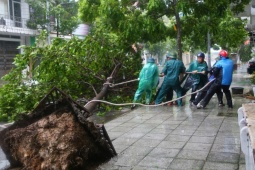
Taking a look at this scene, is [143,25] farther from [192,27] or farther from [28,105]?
[28,105]

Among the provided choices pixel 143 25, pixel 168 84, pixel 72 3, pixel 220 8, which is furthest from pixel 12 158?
pixel 72 3

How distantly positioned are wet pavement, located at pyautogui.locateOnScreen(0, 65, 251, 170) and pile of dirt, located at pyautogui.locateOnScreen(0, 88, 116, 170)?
1.02 feet

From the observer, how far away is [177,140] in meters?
5.19

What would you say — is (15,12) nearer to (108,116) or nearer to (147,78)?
(147,78)

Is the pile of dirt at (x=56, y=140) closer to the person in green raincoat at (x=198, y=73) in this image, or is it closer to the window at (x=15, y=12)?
the person in green raincoat at (x=198, y=73)

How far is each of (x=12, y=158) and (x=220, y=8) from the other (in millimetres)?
7199

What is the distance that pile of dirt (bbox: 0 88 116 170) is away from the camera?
12.6 ft

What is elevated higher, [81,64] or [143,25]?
[143,25]

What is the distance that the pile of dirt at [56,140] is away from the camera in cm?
385

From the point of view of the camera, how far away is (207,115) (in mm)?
7242

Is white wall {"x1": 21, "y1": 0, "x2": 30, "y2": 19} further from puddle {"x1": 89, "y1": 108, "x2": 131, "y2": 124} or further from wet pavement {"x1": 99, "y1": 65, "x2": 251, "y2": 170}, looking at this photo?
wet pavement {"x1": 99, "y1": 65, "x2": 251, "y2": 170}

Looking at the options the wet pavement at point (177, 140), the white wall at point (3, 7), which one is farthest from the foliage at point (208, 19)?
the white wall at point (3, 7)

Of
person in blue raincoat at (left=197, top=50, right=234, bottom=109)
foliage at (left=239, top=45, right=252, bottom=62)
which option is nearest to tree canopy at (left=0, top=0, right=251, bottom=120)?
person in blue raincoat at (left=197, top=50, right=234, bottom=109)

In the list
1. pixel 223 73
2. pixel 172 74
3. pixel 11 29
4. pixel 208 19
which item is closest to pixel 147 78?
pixel 172 74
